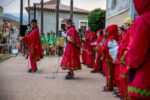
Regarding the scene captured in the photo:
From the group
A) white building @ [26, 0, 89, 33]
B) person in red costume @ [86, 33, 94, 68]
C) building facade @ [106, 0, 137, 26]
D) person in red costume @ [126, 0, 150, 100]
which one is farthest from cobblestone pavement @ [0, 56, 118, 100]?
white building @ [26, 0, 89, 33]

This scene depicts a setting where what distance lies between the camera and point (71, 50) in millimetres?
14414

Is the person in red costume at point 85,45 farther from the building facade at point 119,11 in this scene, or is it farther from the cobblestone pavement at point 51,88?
the cobblestone pavement at point 51,88

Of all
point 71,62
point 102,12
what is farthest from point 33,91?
point 102,12

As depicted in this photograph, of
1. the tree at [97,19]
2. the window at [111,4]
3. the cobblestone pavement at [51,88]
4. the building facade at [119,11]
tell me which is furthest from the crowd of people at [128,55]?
the tree at [97,19]

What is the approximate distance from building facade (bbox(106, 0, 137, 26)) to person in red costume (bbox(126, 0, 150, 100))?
10373mm

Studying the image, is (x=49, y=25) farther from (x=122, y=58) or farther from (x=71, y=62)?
(x=122, y=58)

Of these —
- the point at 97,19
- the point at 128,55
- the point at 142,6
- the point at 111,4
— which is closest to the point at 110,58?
the point at 128,55

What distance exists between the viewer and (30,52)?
17156mm

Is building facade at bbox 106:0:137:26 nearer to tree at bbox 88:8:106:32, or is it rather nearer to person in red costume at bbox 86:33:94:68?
person in red costume at bbox 86:33:94:68

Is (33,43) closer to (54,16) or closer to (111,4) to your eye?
(111,4)

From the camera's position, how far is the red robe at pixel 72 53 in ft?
46.6

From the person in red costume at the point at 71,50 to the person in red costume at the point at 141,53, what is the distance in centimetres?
908

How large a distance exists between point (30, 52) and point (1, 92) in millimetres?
6384

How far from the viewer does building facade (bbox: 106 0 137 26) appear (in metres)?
16.7
